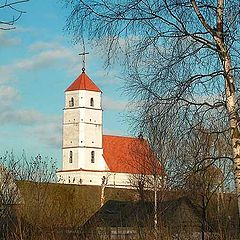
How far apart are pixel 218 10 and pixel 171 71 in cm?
139

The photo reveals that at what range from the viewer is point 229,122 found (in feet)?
34.9

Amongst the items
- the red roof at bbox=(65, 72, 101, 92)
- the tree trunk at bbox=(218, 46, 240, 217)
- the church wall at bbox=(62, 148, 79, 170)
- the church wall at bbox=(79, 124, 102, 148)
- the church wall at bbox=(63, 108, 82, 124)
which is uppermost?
the red roof at bbox=(65, 72, 101, 92)

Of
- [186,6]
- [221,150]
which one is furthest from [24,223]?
[186,6]

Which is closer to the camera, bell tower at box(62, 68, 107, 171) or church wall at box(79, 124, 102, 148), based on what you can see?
bell tower at box(62, 68, 107, 171)

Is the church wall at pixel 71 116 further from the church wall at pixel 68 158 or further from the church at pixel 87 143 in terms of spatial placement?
the church wall at pixel 68 158

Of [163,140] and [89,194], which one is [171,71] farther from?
[89,194]

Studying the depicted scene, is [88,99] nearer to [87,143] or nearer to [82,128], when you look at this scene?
[82,128]

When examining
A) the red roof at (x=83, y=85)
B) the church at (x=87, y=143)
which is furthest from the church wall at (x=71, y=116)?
the red roof at (x=83, y=85)

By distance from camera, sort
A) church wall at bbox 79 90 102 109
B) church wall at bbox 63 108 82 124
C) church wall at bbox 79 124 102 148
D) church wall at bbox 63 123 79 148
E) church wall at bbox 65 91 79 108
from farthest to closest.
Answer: church wall at bbox 65 91 79 108
church wall at bbox 79 90 102 109
church wall at bbox 63 108 82 124
church wall at bbox 63 123 79 148
church wall at bbox 79 124 102 148

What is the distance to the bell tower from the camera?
10156 cm

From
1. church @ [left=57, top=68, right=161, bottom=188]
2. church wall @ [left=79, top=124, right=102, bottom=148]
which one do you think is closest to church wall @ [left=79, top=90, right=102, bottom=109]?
church @ [left=57, top=68, right=161, bottom=188]

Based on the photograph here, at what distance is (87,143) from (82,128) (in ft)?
9.07

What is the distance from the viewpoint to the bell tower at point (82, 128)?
102m

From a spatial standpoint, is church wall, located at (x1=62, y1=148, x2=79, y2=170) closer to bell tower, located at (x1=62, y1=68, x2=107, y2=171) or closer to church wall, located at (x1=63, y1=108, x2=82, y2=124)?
bell tower, located at (x1=62, y1=68, x2=107, y2=171)
